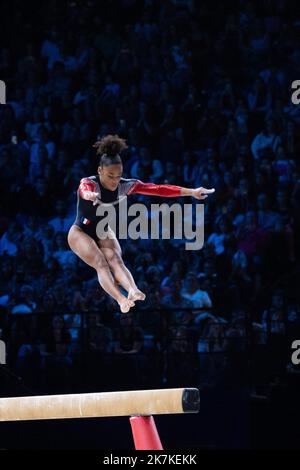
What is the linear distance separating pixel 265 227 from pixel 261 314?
3.08 ft

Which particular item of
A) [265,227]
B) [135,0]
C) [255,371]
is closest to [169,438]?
[255,371]

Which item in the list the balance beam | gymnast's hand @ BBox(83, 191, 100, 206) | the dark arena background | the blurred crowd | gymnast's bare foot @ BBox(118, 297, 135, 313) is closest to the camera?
the balance beam

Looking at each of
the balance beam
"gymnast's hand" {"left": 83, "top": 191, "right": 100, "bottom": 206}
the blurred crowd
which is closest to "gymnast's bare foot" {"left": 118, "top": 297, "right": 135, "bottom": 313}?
"gymnast's hand" {"left": 83, "top": 191, "right": 100, "bottom": 206}

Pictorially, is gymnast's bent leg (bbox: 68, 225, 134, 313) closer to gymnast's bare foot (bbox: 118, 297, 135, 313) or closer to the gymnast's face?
gymnast's bare foot (bbox: 118, 297, 135, 313)

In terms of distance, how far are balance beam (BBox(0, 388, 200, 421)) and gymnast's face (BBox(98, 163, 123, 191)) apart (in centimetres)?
160

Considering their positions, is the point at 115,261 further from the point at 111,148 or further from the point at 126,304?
the point at 111,148

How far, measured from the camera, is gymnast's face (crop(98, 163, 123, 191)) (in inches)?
279

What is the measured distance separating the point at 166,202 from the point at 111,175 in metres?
4.36

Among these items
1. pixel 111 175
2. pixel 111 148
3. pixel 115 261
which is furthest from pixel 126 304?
pixel 111 148

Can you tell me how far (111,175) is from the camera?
712 cm

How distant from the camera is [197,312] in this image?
33.3ft

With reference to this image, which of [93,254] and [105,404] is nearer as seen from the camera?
[105,404]

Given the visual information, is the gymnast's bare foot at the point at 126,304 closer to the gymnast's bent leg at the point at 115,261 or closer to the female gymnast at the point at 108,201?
the female gymnast at the point at 108,201
